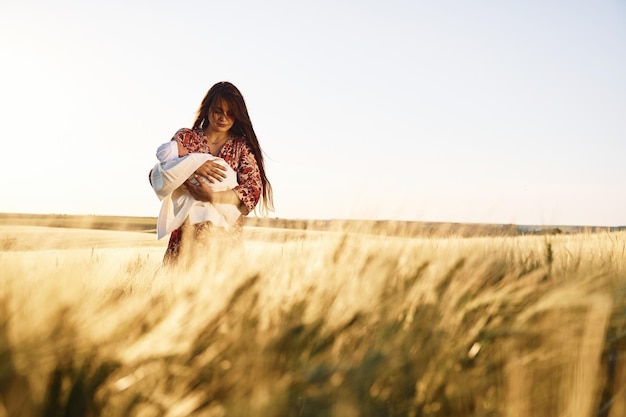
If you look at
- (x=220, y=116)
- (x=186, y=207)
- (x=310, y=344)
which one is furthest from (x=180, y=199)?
(x=310, y=344)

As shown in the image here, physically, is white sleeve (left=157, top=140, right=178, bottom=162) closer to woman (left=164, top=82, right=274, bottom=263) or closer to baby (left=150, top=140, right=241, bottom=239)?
baby (left=150, top=140, right=241, bottom=239)

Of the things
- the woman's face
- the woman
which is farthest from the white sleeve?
the woman's face

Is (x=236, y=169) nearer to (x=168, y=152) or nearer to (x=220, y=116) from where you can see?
(x=220, y=116)

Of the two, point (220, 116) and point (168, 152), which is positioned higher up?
point (220, 116)

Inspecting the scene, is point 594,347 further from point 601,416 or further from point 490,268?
point 490,268

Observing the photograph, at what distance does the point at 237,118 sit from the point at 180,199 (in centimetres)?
76

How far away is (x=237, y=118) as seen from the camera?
4.56 meters

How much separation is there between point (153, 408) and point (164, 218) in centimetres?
350

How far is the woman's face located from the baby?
1.09ft

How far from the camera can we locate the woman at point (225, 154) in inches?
167

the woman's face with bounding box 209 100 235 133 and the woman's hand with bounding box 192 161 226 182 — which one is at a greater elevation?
the woman's face with bounding box 209 100 235 133

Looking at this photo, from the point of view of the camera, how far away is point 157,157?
13.8 feet

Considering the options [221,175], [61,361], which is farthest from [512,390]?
[221,175]

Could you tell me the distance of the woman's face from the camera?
4.46 m
